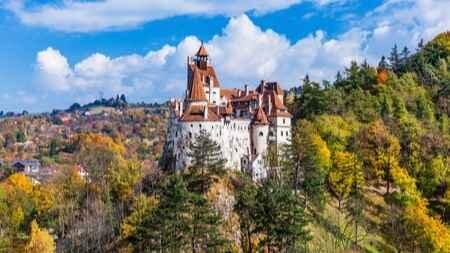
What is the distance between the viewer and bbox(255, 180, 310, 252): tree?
174 ft

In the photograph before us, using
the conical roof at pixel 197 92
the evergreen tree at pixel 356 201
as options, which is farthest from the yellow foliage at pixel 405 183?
the conical roof at pixel 197 92

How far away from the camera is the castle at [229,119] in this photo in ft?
227

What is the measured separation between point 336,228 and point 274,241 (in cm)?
1795

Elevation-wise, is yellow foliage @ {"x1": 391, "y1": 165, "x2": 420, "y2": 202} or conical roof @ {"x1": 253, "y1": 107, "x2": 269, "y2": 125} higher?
conical roof @ {"x1": 253, "y1": 107, "x2": 269, "y2": 125}

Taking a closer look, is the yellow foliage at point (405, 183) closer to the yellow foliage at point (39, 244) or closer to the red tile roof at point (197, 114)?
the red tile roof at point (197, 114)

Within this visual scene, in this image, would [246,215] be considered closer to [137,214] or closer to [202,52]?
[137,214]

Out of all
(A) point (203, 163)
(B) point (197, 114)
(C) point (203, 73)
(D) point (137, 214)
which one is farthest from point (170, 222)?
(C) point (203, 73)

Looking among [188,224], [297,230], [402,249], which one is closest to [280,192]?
[297,230]

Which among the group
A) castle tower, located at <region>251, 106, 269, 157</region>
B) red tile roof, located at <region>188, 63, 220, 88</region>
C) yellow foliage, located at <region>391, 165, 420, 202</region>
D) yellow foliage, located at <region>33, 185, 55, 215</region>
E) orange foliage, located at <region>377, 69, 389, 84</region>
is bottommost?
yellow foliage, located at <region>33, 185, 55, 215</region>

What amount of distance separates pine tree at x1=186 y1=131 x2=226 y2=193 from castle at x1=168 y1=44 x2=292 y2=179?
1868mm

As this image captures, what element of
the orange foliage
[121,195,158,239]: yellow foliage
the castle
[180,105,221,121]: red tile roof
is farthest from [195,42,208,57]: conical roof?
the orange foliage

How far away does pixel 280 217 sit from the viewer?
53.5 meters

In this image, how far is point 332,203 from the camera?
75375 mm

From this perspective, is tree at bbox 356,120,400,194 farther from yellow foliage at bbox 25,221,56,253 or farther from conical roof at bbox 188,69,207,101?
yellow foliage at bbox 25,221,56,253
